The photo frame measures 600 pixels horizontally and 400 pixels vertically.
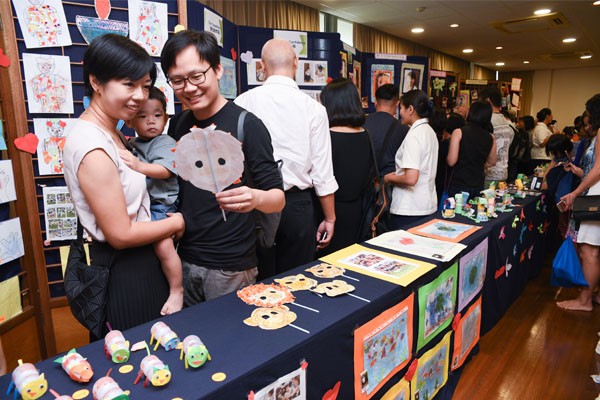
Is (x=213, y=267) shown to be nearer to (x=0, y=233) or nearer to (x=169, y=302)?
(x=169, y=302)

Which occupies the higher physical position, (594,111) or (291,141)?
(594,111)

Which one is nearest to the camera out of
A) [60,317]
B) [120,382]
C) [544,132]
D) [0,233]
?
[120,382]

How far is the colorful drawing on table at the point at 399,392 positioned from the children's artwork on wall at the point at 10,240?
2.09 m

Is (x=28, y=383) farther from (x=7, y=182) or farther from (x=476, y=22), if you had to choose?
(x=476, y=22)


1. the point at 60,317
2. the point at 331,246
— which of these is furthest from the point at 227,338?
the point at 60,317

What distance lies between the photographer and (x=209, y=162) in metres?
0.97

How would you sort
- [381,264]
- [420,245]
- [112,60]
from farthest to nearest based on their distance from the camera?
1. [420,245]
2. [381,264]
3. [112,60]

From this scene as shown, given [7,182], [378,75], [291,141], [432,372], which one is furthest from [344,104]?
[378,75]

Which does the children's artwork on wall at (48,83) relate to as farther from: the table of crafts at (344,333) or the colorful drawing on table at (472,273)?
the colorful drawing on table at (472,273)

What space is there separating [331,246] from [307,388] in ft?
4.28

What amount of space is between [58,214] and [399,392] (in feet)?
8.26

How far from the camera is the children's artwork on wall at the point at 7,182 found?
6.43 feet

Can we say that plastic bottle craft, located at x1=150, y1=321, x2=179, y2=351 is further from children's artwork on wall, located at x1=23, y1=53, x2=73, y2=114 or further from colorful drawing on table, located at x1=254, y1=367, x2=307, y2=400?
children's artwork on wall, located at x1=23, y1=53, x2=73, y2=114

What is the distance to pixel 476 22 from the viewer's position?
640cm
